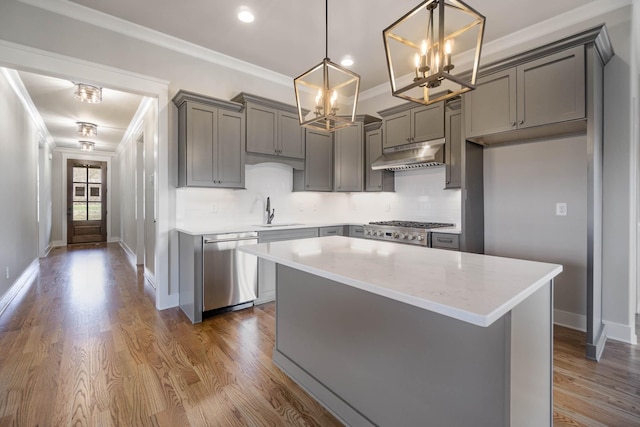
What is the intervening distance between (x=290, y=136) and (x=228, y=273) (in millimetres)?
1986

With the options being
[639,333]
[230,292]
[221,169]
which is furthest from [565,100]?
[230,292]

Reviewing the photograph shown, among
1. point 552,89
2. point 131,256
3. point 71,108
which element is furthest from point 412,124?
point 131,256

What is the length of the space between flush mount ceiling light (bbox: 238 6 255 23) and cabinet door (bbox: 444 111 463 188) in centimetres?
237

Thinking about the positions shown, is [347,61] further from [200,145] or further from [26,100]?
[26,100]

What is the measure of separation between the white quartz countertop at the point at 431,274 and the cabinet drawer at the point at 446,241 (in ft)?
4.71

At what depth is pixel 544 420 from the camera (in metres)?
1.37

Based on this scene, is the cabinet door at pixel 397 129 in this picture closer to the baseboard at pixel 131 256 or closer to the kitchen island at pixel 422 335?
the kitchen island at pixel 422 335

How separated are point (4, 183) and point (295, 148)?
11.4 ft

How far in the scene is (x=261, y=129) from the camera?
12.6 feet

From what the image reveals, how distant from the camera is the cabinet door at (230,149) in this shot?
11.5 ft

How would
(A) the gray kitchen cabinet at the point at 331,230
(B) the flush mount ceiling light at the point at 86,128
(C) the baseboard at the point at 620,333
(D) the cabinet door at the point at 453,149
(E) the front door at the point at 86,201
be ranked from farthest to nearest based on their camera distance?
(E) the front door at the point at 86,201 < (B) the flush mount ceiling light at the point at 86,128 < (A) the gray kitchen cabinet at the point at 331,230 < (D) the cabinet door at the point at 453,149 < (C) the baseboard at the point at 620,333

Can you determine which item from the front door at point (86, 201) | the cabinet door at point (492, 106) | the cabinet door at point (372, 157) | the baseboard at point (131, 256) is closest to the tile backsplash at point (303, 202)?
the cabinet door at point (372, 157)

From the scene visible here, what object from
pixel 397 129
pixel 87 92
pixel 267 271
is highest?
pixel 87 92

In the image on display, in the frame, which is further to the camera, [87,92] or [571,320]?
[87,92]
